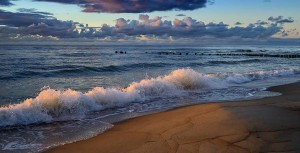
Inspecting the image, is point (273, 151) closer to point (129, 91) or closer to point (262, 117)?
point (262, 117)

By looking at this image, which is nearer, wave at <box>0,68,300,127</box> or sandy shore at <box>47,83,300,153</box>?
sandy shore at <box>47,83,300,153</box>

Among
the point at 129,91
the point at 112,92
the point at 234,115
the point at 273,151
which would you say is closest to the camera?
the point at 273,151

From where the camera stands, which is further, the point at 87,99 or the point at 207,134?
the point at 87,99

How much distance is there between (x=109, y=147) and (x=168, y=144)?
1.26 meters

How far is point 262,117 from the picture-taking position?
8211 mm

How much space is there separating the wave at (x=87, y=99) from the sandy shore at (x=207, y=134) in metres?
2.72

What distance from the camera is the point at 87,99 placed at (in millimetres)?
11578

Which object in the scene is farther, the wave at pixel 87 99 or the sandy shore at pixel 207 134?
the wave at pixel 87 99

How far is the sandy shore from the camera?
242 inches

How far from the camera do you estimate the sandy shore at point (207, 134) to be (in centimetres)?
614

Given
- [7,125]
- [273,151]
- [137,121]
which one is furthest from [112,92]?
[273,151]

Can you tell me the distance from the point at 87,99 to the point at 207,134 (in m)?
5.88

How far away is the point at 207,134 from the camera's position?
700 centimetres

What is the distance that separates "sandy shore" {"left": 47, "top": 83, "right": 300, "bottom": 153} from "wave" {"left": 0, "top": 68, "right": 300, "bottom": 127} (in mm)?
2716
